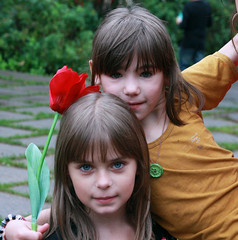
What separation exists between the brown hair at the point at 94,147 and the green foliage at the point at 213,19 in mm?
9291

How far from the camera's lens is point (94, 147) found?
1856mm

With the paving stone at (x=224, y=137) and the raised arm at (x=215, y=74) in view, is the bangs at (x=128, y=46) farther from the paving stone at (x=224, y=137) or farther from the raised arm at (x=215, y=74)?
the paving stone at (x=224, y=137)

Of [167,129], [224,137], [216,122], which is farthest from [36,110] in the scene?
[167,129]

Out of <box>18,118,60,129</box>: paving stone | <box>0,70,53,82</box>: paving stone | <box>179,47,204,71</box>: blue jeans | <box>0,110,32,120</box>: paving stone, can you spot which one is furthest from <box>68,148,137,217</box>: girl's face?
<box>0,70,53,82</box>: paving stone

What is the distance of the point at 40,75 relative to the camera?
988 centimetres

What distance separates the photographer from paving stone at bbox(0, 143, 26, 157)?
4319mm

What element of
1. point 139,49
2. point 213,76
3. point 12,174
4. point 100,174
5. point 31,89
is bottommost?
point 31,89

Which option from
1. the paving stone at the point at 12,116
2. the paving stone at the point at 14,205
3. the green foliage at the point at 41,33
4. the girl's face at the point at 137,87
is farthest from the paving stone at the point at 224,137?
the green foliage at the point at 41,33

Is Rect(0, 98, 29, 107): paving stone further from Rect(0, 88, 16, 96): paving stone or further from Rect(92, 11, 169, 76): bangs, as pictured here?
Rect(92, 11, 169, 76): bangs

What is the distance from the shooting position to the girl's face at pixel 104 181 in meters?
1.86

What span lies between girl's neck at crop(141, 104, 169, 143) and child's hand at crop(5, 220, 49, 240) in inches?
22.9

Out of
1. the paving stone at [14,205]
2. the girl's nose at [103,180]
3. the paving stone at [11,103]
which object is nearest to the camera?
the girl's nose at [103,180]

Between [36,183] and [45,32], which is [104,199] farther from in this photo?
[45,32]

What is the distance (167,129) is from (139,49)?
1.26ft
